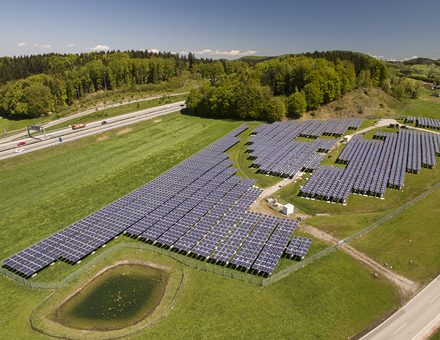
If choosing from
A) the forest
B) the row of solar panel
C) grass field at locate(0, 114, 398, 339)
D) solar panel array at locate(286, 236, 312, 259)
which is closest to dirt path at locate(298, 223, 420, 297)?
grass field at locate(0, 114, 398, 339)

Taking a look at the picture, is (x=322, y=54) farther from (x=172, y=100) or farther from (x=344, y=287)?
(x=344, y=287)

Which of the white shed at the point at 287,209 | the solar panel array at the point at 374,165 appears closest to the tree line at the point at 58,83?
the white shed at the point at 287,209

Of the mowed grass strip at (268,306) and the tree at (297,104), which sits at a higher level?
the tree at (297,104)

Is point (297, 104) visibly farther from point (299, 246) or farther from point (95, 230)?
point (95, 230)

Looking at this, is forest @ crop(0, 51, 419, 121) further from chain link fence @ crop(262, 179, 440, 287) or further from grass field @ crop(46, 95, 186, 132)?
chain link fence @ crop(262, 179, 440, 287)

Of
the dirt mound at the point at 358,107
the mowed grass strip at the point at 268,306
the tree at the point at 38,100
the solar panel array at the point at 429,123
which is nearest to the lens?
the mowed grass strip at the point at 268,306

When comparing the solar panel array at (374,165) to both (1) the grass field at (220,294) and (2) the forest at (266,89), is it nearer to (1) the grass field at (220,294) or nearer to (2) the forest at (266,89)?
(1) the grass field at (220,294)

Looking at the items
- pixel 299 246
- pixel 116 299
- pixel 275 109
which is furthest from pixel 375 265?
pixel 275 109
